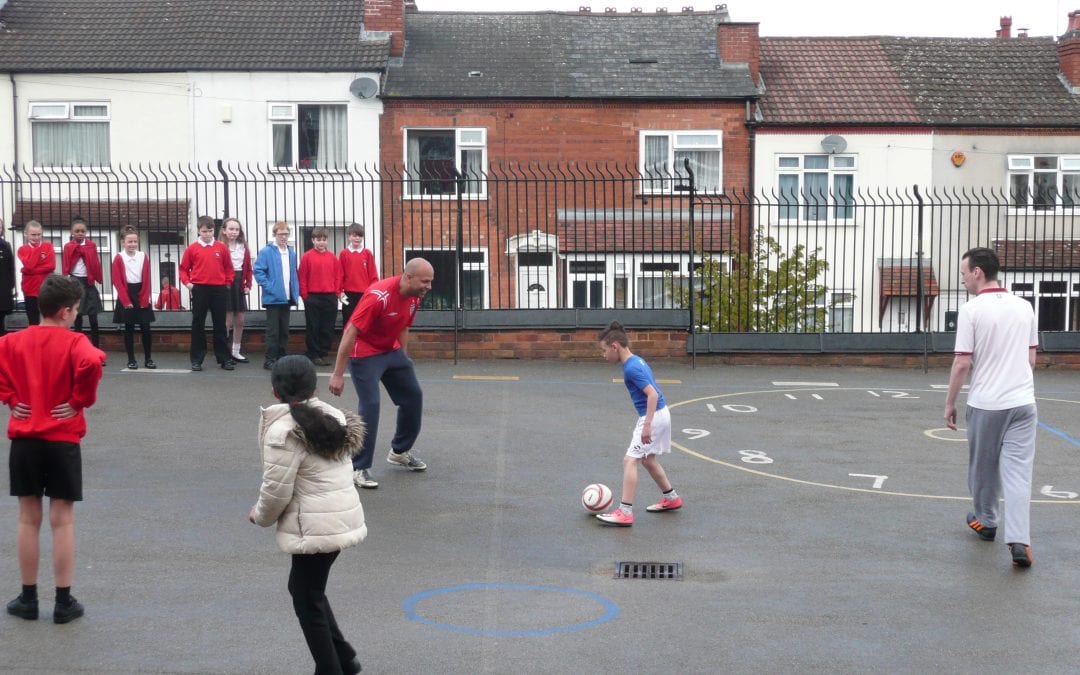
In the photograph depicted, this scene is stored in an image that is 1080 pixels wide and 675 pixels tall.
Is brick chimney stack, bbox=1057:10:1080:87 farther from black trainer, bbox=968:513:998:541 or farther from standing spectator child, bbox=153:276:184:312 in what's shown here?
black trainer, bbox=968:513:998:541

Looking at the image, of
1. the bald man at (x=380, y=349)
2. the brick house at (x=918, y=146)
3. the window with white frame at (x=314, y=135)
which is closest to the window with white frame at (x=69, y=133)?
the window with white frame at (x=314, y=135)

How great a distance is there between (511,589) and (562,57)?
81.0ft

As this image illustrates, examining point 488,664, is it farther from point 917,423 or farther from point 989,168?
point 989,168

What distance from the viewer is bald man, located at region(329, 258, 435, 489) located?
8.80 meters

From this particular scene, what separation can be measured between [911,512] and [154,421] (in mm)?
6681

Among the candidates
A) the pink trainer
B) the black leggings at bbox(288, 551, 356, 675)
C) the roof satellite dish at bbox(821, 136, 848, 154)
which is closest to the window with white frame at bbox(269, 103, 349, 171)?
the roof satellite dish at bbox(821, 136, 848, 154)

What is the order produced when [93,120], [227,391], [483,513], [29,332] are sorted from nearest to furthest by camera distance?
1. [29,332]
2. [483,513]
3. [227,391]
4. [93,120]

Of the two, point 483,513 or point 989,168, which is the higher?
point 989,168

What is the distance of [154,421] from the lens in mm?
11375

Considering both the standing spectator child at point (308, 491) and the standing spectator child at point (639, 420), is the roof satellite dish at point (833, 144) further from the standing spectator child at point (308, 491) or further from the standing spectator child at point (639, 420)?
the standing spectator child at point (308, 491)

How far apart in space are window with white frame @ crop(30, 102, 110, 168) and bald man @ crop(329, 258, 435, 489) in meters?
22.0

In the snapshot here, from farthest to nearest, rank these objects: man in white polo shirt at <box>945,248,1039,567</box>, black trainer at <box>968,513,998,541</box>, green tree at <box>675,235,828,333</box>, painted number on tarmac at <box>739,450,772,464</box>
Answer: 1. green tree at <box>675,235,828,333</box>
2. painted number on tarmac at <box>739,450,772,464</box>
3. black trainer at <box>968,513,998,541</box>
4. man in white polo shirt at <box>945,248,1039,567</box>

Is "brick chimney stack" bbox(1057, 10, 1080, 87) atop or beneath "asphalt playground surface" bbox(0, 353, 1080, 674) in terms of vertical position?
atop

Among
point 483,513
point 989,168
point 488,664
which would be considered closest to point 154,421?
point 483,513
